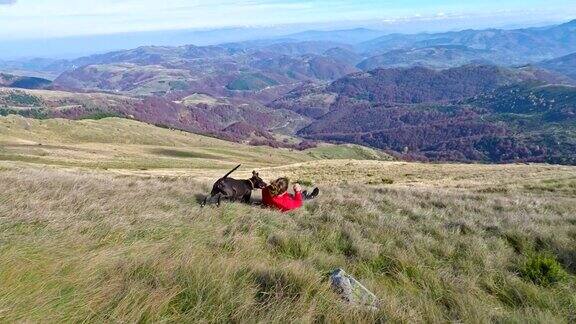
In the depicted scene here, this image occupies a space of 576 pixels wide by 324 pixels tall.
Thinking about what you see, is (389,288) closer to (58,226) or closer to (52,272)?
(52,272)

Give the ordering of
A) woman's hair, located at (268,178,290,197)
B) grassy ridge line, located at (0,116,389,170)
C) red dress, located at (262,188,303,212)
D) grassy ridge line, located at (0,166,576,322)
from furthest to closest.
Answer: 1. grassy ridge line, located at (0,116,389,170)
2. woman's hair, located at (268,178,290,197)
3. red dress, located at (262,188,303,212)
4. grassy ridge line, located at (0,166,576,322)

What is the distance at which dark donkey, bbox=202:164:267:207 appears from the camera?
11.1 m

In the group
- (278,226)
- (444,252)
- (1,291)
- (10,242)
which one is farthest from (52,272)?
(444,252)

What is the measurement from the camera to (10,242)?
5016 mm

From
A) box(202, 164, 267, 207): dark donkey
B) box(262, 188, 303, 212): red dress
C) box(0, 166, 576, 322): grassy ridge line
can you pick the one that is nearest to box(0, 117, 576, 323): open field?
box(0, 166, 576, 322): grassy ridge line

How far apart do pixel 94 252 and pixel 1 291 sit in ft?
5.03

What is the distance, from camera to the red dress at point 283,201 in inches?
420

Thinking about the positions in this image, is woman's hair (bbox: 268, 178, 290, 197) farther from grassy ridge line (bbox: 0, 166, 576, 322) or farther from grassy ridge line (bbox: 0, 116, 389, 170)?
grassy ridge line (bbox: 0, 116, 389, 170)

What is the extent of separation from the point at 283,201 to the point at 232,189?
136 cm

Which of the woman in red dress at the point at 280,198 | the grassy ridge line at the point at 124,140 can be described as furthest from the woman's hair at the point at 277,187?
the grassy ridge line at the point at 124,140

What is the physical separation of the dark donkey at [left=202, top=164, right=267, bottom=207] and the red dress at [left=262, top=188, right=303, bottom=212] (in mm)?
665

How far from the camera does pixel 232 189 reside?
11.3m

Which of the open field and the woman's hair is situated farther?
the woman's hair

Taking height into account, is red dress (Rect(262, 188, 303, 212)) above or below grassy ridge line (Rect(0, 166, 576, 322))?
below
